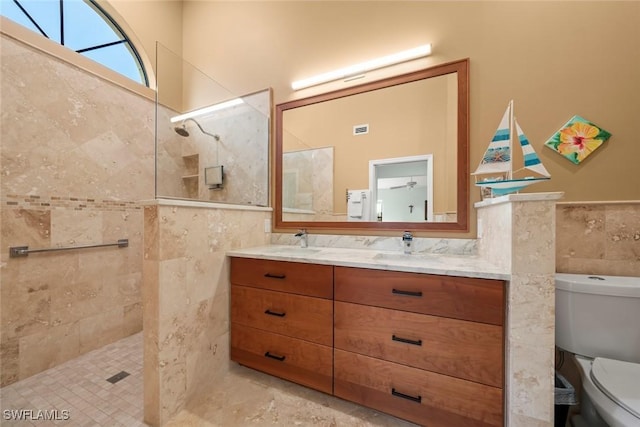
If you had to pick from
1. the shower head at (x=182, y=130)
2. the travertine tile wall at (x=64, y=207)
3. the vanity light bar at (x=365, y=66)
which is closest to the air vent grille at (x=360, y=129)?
the vanity light bar at (x=365, y=66)

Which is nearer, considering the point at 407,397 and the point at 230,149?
the point at 407,397

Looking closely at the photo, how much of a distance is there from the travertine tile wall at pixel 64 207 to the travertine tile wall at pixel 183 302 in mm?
1046

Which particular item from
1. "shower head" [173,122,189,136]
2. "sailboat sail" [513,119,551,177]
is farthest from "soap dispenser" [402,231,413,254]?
"shower head" [173,122,189,136]

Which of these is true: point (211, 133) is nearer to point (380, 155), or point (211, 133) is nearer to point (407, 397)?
point (380, 155)

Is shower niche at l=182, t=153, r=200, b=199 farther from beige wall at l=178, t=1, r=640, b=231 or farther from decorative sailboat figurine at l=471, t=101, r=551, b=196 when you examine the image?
decorative sailboat figurine at l=471, t=101, r=551, b=196

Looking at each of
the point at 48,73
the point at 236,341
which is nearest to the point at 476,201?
the point at 236,341

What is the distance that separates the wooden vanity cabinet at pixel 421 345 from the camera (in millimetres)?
963

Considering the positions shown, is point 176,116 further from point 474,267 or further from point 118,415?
point 474,267

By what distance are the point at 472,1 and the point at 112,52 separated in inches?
116

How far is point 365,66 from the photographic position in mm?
1698

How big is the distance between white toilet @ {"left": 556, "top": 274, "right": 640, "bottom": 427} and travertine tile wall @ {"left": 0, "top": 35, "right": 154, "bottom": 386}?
3.02m

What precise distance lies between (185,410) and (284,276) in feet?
2.92

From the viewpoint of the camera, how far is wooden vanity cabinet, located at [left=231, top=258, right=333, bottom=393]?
1274 millimetres

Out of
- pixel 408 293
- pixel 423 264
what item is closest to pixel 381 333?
pixel 408 293
